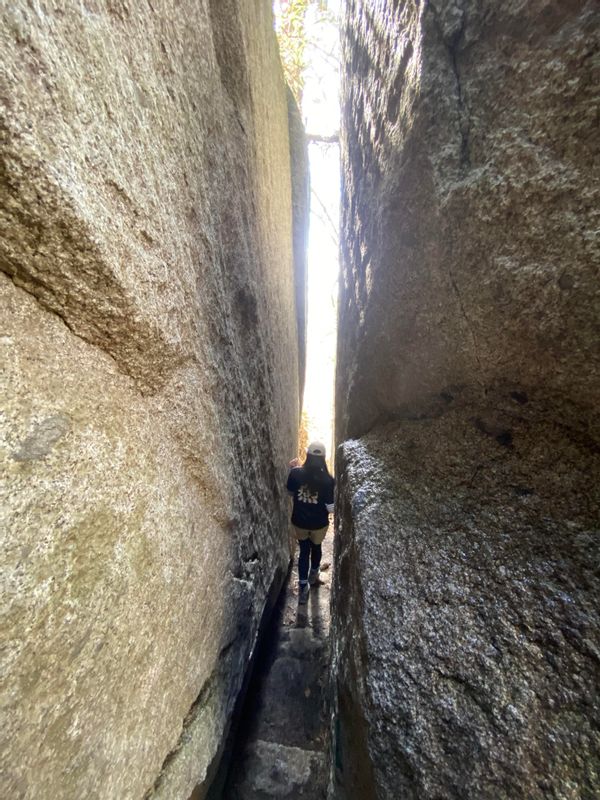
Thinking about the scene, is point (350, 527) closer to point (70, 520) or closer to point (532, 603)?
point (532, 603)

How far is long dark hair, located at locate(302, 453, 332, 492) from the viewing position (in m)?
3.06

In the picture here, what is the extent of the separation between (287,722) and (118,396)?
262 cm

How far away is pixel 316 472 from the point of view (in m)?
3.07

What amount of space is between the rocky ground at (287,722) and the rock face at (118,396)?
0.61m

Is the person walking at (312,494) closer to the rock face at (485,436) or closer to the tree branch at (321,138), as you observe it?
the rock face at (485,436)

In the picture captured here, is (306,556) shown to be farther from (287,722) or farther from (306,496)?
(287,722)

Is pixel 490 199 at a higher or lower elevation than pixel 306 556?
higher

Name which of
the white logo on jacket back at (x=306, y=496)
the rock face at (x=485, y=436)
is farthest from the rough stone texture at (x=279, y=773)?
the white logo on jacket back at (x=306, y=496)

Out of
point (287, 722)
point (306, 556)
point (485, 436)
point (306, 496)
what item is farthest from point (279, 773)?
point (485, 436)

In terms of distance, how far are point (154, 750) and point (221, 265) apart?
2.04m

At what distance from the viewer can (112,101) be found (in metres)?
0.91

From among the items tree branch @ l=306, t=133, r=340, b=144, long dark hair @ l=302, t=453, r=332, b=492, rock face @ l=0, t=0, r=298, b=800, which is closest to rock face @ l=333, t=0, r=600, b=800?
rock face @ l=0, t=0, r=298, b=800

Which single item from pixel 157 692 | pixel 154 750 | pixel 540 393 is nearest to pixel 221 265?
pixel 540 393

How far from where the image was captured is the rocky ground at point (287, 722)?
2.08 meters
